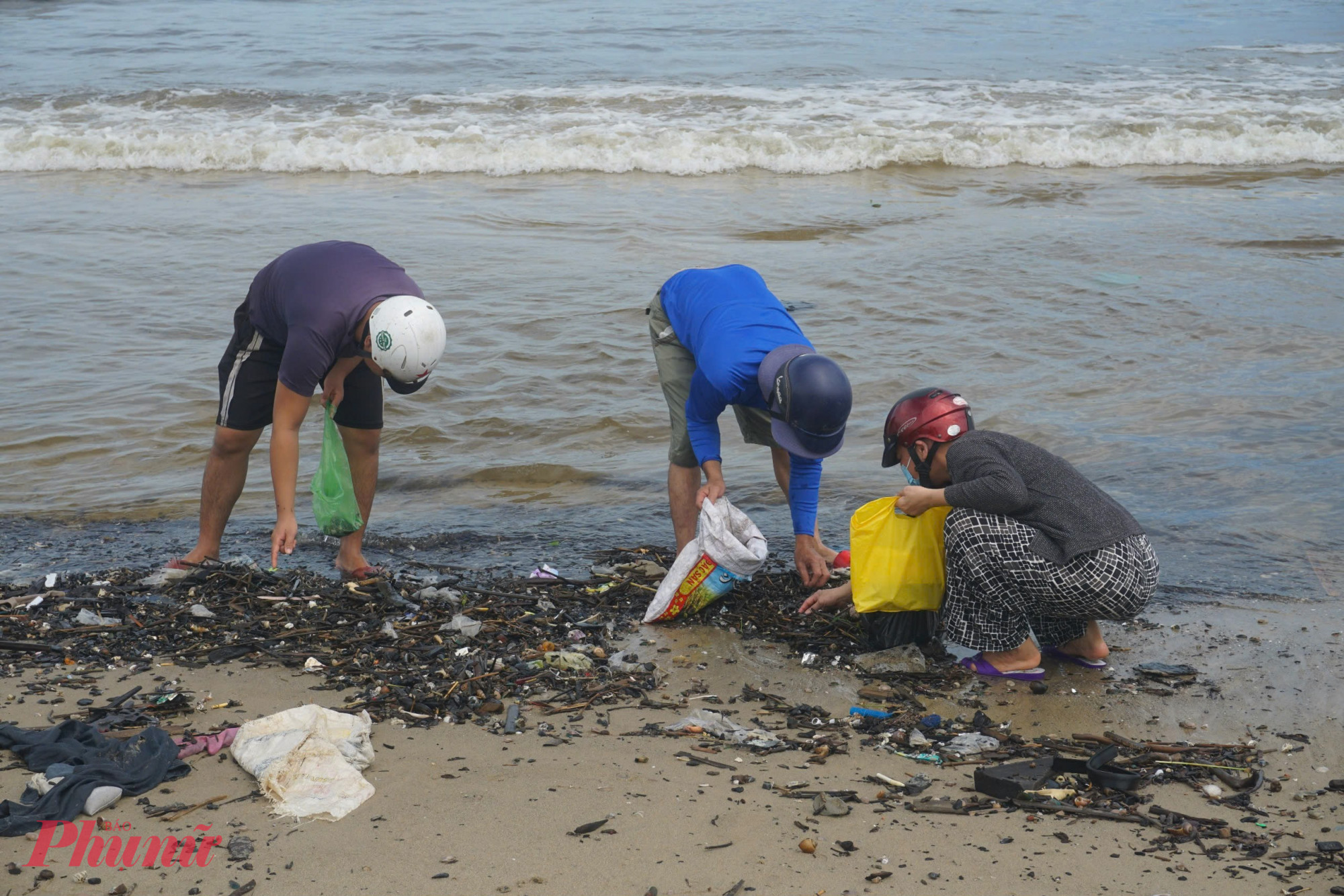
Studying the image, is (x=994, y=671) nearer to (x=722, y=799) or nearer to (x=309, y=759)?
(x=722, y=799)

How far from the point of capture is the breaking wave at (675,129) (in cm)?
1373

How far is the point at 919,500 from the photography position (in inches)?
153

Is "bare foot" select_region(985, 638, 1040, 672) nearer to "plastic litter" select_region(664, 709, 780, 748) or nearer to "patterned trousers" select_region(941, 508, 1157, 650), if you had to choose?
"patterned trousers" select_region(941, 508, 1157, 650)

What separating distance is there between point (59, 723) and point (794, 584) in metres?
2.76

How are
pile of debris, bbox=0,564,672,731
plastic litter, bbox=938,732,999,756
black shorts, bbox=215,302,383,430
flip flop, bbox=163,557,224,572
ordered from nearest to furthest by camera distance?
plastic litter, bbox=938,732,999,756, pile of debris, bbox=0,564,672,731, black shorts, bbox=215,302,383,430, flip flop, bbox=163,557,224,572

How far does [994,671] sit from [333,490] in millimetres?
2627

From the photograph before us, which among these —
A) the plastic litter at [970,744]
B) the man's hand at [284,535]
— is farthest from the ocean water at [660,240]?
the plastic litter at [970,744]

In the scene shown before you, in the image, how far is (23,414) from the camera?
6793 millimetres

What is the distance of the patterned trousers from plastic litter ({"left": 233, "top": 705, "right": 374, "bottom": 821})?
2005 mm

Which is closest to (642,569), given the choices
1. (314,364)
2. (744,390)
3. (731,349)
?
(744,390)

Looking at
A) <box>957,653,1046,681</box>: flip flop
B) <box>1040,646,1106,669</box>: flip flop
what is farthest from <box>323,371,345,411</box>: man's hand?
<box>1040,646,1106,669</box>: flip flop

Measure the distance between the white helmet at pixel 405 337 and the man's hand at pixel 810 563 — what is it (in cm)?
163

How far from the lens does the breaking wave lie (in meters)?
13.7

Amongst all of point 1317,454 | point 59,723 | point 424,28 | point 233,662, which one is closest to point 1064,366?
point 1317,454
